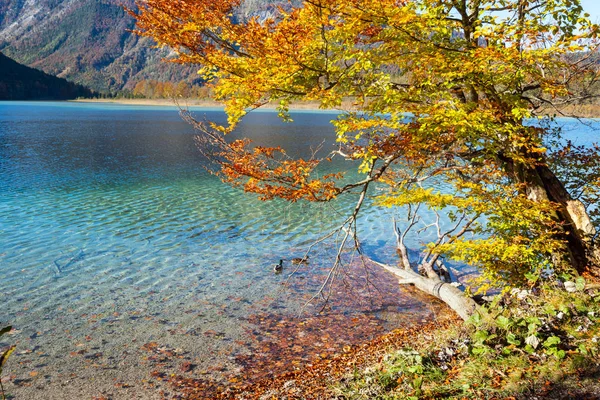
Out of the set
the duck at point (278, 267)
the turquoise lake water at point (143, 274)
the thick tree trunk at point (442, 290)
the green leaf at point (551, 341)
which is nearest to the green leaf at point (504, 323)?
the green leaf at point (551, 341)

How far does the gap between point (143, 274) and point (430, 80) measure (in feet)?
32.6

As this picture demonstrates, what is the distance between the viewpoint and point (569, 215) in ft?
31.0

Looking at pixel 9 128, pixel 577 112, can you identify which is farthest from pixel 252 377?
pixel 9 128

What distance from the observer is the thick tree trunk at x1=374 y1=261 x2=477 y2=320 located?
416 inches

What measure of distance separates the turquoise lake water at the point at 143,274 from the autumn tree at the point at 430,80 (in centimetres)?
360

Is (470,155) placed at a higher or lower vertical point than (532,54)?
lower

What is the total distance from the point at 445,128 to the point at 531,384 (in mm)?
4442

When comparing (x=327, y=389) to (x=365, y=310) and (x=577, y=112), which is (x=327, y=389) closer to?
(x=365, y=310)

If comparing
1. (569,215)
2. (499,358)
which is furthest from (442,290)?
(499,358)

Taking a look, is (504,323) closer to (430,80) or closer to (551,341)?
(551,341)

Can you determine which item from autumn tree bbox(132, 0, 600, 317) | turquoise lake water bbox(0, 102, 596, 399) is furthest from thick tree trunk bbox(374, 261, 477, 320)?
autumn tree bbox(132, 0, 600, 317)

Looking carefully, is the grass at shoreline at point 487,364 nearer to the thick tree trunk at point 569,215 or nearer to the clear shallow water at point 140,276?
the thick tree trunk at point 569,215

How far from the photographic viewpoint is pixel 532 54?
22.7 feet

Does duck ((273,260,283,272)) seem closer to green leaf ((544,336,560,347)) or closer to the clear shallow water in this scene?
the clear shallow water
